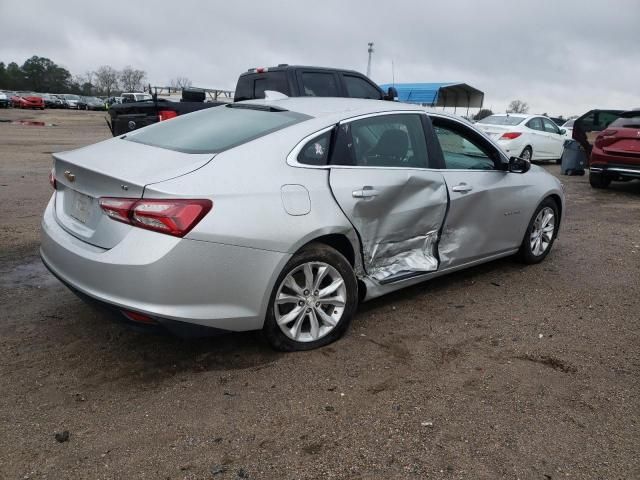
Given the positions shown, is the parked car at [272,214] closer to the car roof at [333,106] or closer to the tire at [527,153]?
the car roof at [333,106]

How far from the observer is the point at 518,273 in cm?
537

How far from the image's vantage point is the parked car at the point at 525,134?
15.4m

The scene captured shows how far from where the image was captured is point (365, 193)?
12.1 ft

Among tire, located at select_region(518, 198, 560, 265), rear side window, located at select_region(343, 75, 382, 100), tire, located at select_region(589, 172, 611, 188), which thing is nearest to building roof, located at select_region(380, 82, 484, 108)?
tire, located at select_region(589, 172, 611, 188)

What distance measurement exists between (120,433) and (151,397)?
12.8 inches

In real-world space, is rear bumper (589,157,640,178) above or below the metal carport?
below

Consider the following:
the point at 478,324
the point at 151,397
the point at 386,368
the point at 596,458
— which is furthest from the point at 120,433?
the point at 478,324

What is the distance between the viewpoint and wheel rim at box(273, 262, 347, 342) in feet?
11.1

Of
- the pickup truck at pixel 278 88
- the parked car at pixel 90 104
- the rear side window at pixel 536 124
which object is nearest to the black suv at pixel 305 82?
the pickup truck at pixel 278 88

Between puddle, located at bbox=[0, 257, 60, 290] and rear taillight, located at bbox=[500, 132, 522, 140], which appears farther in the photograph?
rear taillight, located at bbox=[500, 132, 522, 140]

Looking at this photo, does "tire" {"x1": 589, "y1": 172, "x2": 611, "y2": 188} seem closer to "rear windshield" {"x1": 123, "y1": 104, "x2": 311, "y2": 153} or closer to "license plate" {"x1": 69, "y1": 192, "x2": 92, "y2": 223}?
"rear windshield" {"x1": 123, "y1": 104, "x2": 311, "y2": 153}

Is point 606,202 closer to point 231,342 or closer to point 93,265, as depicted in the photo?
point 231,342

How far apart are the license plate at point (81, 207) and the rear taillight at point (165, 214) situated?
1.27 feet

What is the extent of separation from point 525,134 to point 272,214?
14.1m
